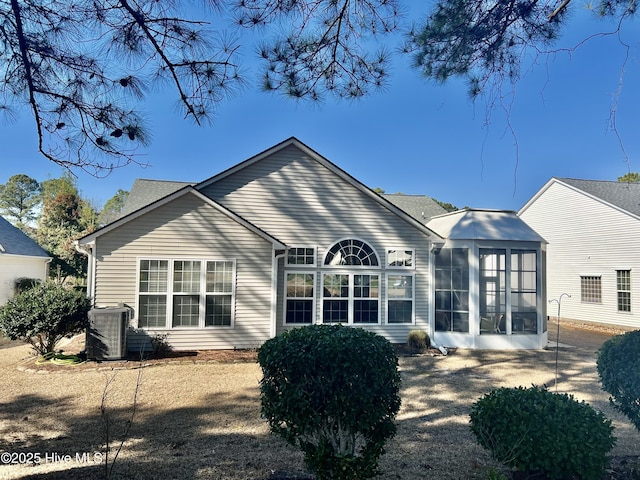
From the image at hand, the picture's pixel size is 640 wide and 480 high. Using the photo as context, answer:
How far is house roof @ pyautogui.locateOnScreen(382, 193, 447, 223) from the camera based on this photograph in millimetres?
15816

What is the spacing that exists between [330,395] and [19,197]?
177ft

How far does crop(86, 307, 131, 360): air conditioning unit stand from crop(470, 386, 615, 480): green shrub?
27.3ft

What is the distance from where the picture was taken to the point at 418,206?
16469 millimetres

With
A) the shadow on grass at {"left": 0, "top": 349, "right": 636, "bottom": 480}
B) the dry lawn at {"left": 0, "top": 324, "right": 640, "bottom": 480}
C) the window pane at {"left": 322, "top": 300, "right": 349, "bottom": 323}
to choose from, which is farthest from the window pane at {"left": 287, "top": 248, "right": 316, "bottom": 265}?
the shadow on grass at {"left": 0, "top": 349, "right": 636, "bottom": 480}

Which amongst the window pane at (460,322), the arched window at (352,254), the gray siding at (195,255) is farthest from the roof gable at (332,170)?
the window pane at (460,322)

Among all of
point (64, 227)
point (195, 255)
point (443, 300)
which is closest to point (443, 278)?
point (443, 300)

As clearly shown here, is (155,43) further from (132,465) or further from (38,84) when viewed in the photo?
(132,465)

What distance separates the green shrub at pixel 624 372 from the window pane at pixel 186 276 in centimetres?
904

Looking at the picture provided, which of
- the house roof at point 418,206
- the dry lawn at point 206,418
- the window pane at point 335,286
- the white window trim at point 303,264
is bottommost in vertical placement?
the dry lawn at point 206,418

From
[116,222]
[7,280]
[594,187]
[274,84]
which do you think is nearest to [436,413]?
[274,84]

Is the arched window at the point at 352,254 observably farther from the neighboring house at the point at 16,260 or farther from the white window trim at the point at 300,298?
the neighboring house at the point at 16,260

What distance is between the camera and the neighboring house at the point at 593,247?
1677 cm

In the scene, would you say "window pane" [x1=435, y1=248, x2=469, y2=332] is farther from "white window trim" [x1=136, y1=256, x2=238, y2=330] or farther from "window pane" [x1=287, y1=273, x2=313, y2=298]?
"white window trim" [x1=136, y1=256, x2=238, y2=330]

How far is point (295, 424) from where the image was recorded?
3328 mm
